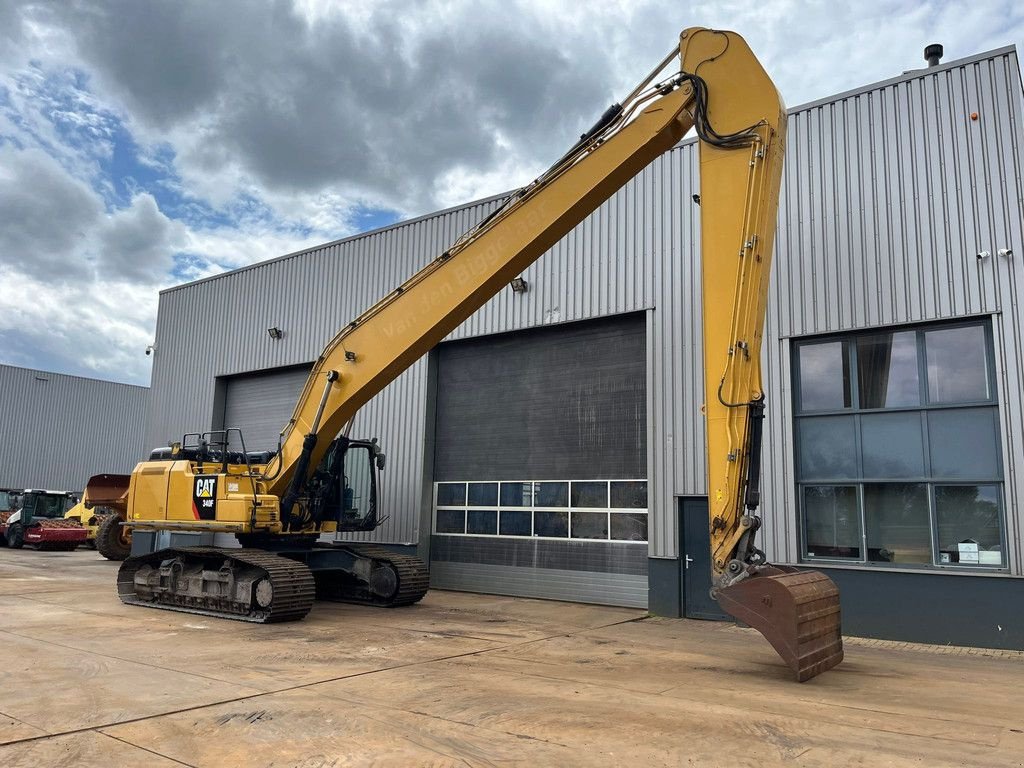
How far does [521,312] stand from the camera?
15555 millimetres

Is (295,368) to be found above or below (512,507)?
above

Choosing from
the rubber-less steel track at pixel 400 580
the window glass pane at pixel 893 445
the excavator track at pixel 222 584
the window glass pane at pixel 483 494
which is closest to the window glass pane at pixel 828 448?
the window glass pane at pixel 893 445

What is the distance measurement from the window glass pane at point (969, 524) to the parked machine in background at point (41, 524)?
2632 centimetres

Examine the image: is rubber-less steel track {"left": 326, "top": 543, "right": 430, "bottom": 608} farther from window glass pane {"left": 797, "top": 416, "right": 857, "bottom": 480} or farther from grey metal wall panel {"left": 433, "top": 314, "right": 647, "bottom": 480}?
window glass pane {"left": 797, "top": 416, "right": 857, "bottom": 480}

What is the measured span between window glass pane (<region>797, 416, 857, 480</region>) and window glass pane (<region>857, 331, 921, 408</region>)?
0.46 meters

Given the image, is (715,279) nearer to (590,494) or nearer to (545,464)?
(590,494)

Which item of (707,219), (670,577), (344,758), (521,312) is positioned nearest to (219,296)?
(521,312)

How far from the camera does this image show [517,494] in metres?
15.3

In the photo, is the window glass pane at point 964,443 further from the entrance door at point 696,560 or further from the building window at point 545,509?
the building window at point 545,509

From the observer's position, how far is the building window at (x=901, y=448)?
10.6 m

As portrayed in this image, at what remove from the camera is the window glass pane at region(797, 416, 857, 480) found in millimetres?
11578

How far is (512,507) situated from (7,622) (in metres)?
8.37

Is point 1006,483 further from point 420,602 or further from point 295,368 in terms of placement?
point 295,368

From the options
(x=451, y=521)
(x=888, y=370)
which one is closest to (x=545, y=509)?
(x=451, y=521)
